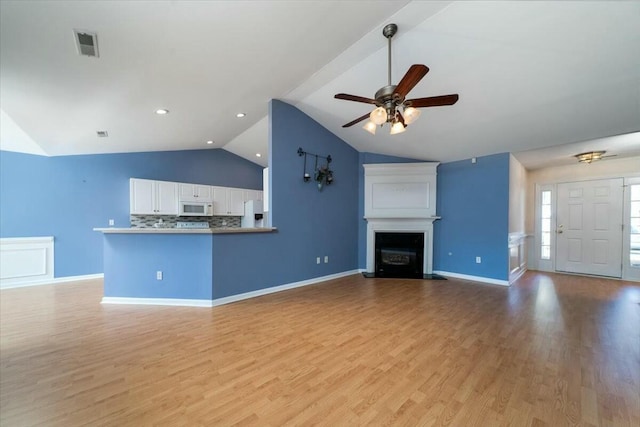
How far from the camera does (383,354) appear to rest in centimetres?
213

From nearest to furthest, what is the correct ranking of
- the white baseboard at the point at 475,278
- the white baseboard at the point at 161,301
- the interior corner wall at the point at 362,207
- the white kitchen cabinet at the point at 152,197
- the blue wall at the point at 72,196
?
the white baseboard at the point at 161,301, the blue wall at the point at 72,196, the white baseboard at the point at 475,278, the white kitchen cabinet at the point at 152,197, the interior corner wall at the point at 362,207

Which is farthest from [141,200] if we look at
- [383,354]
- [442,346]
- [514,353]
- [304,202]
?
[514,353]

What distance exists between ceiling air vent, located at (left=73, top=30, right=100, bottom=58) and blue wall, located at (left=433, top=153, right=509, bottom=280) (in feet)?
17.9

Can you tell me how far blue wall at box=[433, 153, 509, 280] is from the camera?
177 inches

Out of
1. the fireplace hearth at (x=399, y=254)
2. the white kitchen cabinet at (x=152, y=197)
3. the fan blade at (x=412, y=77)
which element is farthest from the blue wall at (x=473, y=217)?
the white kitchen cabinet at (x=152, y=197)

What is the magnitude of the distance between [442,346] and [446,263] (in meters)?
3.22

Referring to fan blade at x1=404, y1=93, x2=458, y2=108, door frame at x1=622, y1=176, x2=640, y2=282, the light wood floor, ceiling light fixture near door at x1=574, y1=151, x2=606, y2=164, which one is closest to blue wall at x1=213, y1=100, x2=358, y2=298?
the light wood floor

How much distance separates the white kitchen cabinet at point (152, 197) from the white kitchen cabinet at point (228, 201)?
0.93 m

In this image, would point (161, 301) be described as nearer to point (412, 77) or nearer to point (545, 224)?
point (412, 77)

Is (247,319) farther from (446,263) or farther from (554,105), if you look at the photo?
(554,105)

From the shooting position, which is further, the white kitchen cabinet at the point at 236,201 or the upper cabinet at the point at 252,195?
the upper cabinet at the point at 252,195

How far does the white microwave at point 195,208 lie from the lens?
567 cm

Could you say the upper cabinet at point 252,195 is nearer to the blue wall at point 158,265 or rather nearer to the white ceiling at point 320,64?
the white ceiling at point 320,64

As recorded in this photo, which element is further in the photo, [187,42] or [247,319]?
[247,319]
